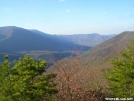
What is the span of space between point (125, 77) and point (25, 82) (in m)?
11.4

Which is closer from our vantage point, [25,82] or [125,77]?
[25,82]

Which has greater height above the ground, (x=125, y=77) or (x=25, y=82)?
(x=25, y=82)

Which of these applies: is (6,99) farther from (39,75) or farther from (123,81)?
(123,81)

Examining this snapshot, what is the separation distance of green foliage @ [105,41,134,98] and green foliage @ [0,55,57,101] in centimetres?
792

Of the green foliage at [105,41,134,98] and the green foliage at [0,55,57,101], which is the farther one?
the green foliage at [105,41,134,98]

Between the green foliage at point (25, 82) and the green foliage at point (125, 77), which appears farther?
the green foliage at point (125, 77)

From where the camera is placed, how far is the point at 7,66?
15398 millimetres

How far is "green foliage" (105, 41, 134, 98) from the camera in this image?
22062 mm

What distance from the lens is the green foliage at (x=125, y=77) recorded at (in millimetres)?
22062

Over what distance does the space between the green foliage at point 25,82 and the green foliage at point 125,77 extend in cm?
792

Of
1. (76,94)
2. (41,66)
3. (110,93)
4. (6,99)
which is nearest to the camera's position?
(6,99)

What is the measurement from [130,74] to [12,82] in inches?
495

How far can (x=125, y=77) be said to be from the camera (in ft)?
73.2

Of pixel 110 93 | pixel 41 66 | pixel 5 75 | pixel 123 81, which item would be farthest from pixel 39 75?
pixel 110 93
